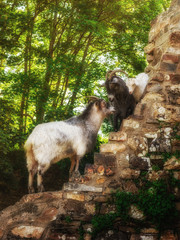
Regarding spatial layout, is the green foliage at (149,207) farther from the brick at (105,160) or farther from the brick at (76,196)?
the brick at (105,160)

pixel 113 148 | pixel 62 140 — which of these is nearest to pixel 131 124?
pixel 113 148

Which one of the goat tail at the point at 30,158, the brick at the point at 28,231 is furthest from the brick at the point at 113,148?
the brick at the point at 28,231

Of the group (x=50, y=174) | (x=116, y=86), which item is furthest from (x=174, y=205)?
(x=50, y=174)

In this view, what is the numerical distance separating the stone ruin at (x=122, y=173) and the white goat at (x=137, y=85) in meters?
0.26

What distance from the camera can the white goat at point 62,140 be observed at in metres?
3.58

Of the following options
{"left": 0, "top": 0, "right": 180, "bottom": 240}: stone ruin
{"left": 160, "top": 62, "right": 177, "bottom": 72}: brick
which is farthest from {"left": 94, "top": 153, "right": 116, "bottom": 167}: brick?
{"left": 160, "top": 62, "right": 177, "bottom": 72}: brick

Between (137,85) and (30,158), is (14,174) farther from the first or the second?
(137,85)

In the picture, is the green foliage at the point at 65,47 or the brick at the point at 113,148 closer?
the brick at the point at 113,148

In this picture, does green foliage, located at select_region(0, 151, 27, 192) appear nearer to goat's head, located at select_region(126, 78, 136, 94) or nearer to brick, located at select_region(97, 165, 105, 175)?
brick, located at select_region(97, 165, 105, 175)

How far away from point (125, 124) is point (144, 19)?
5534 millimetres

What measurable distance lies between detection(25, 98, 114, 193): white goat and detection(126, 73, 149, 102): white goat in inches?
17.8

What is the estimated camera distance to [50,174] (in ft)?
21.0

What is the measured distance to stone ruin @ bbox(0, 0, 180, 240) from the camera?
2.78 metres

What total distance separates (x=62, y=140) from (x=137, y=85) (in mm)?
1510
